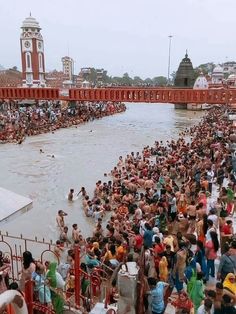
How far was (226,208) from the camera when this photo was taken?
985 centimetres

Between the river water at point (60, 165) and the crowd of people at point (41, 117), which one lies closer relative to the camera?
the river water at point (60, 165)

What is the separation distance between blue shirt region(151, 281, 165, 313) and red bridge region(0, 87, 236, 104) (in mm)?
37478

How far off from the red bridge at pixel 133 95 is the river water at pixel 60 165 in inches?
163

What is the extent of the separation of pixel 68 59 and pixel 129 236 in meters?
108

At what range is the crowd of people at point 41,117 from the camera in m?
31.8

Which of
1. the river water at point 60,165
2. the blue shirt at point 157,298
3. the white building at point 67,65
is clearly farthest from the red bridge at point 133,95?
the white building at point 67,65

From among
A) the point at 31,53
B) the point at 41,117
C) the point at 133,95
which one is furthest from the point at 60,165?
the point at 31,53

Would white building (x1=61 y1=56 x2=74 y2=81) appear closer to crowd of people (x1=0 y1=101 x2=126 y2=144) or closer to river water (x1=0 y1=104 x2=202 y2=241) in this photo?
crowd of people (x1=0 y1=101 x2=126 y2=144)

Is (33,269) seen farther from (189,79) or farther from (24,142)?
(189,79)

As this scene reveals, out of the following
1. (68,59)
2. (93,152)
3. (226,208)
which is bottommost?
(93,152)

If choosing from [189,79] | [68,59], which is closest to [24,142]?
[189,79]

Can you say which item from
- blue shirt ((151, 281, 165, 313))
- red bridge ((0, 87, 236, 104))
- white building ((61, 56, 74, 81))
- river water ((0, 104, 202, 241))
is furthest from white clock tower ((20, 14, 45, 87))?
white building ((61, 56, 74, 81))

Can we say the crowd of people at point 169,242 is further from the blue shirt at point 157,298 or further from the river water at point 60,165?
the river water at point 60,165

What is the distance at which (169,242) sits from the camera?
296 inches
